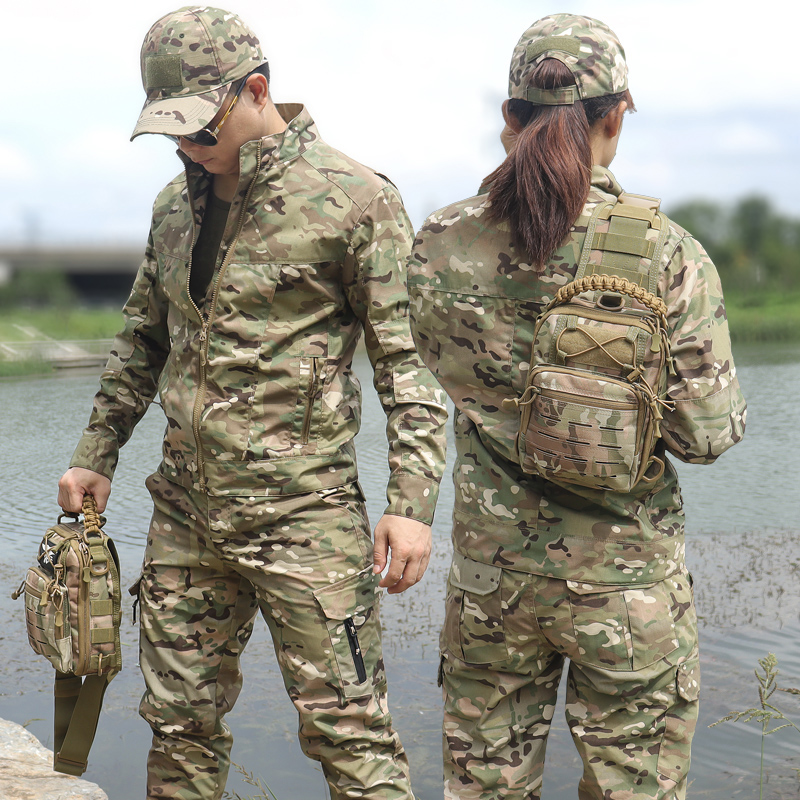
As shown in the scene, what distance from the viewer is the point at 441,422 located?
2.31 metres

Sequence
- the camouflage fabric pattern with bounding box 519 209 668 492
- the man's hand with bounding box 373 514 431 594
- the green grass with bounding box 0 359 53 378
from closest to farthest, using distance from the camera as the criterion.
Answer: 1. the camouflage fabric pattern with bounding box 519 209 668 492
2. the man's hand with bounding box 373 514 431 594
3. the green grass with bounding box 0 359 53 378

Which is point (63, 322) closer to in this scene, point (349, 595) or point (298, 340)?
point (298, 340)

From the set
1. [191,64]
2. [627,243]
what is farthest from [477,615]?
[191,64]

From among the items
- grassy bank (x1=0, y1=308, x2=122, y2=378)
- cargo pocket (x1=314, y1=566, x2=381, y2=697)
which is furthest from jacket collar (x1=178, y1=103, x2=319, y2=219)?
grassy bank (x1=0, y1=308, x2=122, y2=378)

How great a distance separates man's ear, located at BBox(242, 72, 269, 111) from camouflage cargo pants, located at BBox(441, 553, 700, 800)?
119cm

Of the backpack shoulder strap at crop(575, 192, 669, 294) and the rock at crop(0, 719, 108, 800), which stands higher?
the backpack shoulder strap at crop(575, 192, 669, 294)

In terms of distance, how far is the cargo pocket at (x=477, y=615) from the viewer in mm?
2023

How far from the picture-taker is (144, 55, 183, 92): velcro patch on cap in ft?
7.46

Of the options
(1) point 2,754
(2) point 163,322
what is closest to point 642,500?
(2) point 163,322

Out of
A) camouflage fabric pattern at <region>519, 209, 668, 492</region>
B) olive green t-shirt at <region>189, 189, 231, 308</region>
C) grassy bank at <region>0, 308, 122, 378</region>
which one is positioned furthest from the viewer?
grassy bank at <region>0, 308, 122, 378</region>

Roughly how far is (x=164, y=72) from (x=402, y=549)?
126 centimetres

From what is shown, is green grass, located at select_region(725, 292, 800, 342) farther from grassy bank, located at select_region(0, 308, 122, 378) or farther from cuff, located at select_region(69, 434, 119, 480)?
cuff, located at select_region(69, 434, 119, 480)

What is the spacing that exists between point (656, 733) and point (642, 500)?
48 cm

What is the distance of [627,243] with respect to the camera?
5.98ft
